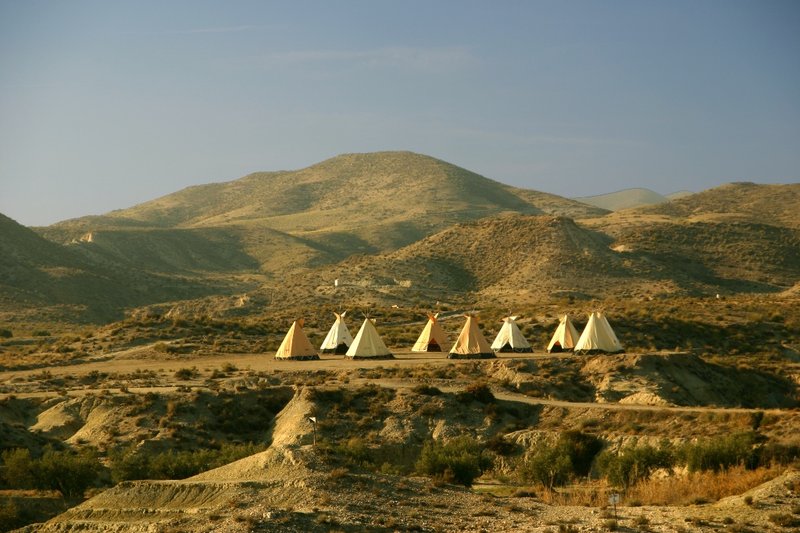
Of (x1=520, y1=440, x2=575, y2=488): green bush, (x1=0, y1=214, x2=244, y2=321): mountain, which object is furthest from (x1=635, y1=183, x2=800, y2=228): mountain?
(x1=520, y1=440, x2=575, y2=488): green bush

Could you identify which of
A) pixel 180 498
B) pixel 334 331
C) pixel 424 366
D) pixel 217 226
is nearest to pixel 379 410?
pixel 424 366

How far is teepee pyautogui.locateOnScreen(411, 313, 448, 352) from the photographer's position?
189 ft

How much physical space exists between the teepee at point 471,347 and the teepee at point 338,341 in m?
6.43

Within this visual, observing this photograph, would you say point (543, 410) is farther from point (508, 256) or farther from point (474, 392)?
point (508, 256)

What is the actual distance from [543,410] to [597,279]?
63015 mm

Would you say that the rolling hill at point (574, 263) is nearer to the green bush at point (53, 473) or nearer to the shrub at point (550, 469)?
the shrub at point (550, 469)

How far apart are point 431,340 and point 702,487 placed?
104 ft

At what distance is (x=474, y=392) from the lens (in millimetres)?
39781

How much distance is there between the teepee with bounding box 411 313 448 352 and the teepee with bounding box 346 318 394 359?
4177mm

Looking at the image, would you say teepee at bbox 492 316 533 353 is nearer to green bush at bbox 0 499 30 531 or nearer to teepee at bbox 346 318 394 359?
teepee at bbox 346 318 394 359

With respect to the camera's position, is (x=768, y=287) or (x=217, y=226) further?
(x=217, y=226)

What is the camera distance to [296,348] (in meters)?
53.6

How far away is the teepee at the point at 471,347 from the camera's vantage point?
5222cm

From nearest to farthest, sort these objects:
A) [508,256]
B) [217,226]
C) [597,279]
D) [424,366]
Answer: [424,366] < [597,279] < [508,256] < [217,226]
